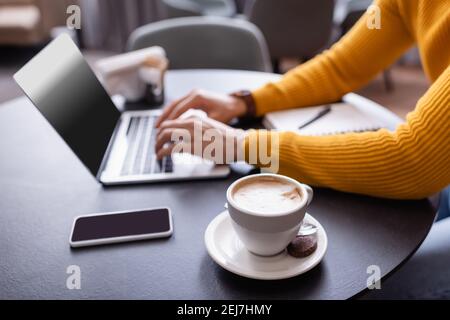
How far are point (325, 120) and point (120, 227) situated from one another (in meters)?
0.49

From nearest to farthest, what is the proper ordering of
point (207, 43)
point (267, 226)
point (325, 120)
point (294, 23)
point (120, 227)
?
point (267, 226) → point (120, 227) → point (325, 120) → point (207, 43) → point (294, 23)

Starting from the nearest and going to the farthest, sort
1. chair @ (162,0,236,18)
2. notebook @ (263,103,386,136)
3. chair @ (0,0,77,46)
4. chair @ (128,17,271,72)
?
notebook @ (263,103,386,136) → chair @ (128,17,271,72) → chair @ (162,0,236,18) → chair @ (0,0,77,46)

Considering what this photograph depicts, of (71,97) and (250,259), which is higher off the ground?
(71,97)

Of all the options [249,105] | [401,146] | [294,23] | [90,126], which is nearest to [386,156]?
[401,146]

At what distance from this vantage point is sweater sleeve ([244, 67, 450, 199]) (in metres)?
0.70

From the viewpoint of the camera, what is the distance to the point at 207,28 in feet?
5.17

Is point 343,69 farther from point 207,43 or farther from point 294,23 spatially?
point 294,23

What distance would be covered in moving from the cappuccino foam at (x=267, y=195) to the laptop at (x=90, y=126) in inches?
7.2

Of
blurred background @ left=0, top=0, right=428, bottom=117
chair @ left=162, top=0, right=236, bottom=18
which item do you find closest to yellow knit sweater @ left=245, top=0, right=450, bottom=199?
blurred background @ left=0, top=0, right=428, bottom=117

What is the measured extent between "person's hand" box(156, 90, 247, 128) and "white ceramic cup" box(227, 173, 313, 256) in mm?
384

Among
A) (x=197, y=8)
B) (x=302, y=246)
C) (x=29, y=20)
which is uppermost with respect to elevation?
(x=302, y=246)

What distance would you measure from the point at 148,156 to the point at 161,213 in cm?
20

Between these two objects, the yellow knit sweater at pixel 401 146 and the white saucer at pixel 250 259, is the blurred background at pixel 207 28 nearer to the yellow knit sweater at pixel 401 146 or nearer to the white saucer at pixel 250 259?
the yellow knit sweater at pixel 401 146

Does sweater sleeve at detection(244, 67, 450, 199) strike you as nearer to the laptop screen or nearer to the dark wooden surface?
the dark wooden surface
